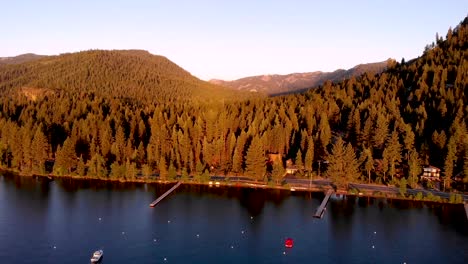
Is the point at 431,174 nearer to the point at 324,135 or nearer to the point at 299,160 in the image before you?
the point at 324,135

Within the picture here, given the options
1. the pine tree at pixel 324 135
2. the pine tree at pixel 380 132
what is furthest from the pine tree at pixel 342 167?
the pine tree at pixel 380 132

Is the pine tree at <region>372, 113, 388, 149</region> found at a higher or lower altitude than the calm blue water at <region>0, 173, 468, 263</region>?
higher

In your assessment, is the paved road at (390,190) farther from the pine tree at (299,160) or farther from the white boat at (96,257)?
the white boat at (96,257)

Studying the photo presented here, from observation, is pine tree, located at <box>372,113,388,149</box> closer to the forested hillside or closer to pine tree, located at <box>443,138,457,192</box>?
the forested hillside

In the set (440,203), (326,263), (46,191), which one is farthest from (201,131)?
(326,263)

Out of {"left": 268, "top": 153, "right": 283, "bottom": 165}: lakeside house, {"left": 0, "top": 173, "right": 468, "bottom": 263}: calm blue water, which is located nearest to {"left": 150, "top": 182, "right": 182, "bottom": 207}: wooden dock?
{"left": 0, "top": 173, "right": 468, "bottom": 263}: calm blue water

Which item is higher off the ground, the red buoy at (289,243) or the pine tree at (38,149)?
the pine tree at (38,149)

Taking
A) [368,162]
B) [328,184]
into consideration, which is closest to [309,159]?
[328,184]
